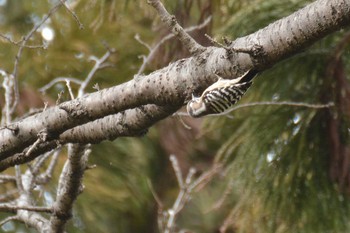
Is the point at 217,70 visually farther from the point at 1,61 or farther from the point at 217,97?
the point at 1,61

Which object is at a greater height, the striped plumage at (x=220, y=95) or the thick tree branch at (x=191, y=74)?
the thick tree branch at (x=191, y=74)


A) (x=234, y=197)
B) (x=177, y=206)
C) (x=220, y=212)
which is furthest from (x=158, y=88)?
(x=220, y=212)

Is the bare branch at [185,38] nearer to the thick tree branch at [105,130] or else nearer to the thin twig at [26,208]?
the thick tree branch at [105,130]

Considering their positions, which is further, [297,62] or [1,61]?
[1,61]

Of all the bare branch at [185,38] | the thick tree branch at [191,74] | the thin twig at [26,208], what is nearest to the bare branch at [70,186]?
the thin twig at [26,208]

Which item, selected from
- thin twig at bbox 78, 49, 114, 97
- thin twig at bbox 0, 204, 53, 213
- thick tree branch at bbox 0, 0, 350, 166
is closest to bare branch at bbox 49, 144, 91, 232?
thin twig at bbox 0, 204, 53, 213

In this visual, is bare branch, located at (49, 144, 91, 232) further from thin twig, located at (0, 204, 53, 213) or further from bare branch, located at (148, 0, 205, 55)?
bare branch, located at (148, 0, 205, 55)
